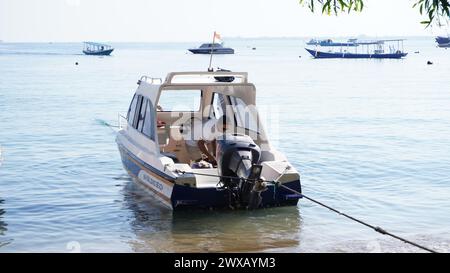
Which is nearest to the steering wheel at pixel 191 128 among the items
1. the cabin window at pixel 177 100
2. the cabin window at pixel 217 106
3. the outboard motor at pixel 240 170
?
the cabin window at pixel 217 106

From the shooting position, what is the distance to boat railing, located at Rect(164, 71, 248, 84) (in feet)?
55.9

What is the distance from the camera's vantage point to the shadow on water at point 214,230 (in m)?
13.8

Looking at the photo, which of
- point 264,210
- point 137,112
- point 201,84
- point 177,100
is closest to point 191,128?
point 137,112

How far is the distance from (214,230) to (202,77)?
4422 mm

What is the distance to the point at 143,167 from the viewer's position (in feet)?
55.4

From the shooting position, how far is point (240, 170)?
1427 cm

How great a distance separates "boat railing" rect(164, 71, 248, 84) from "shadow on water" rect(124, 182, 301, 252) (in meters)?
2.99

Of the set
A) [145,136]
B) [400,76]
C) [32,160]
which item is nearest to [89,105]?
[32,160]

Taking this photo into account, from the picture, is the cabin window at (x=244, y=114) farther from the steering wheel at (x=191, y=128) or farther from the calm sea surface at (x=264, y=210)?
the calm sea surface at (x=264, y=210)

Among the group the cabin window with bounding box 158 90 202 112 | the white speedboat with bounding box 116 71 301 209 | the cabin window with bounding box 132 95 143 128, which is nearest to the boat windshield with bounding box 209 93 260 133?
the white speedboat with bounding box 116 71 301 209

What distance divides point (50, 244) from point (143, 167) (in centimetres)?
350

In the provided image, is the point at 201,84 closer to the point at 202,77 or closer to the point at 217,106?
the point at 202,77
